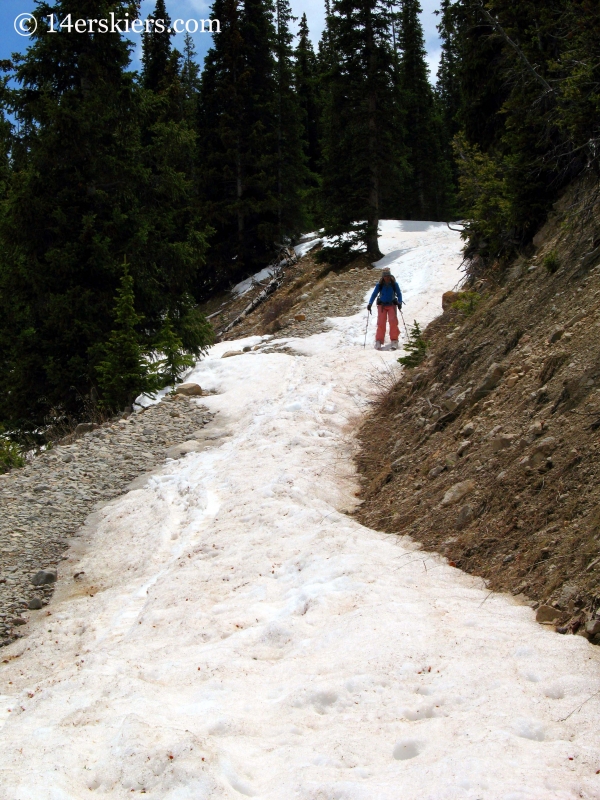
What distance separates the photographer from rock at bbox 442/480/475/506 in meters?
6.43

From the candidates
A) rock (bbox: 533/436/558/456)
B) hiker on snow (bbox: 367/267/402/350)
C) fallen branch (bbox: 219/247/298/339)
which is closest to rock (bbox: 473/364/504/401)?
rock (bbox: 533/436/558/456)

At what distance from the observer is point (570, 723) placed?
3.17 metres

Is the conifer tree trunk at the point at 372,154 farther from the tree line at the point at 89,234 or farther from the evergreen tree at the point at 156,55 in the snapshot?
the evergreen tree at the point at 156,55

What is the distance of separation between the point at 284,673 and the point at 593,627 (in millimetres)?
1926

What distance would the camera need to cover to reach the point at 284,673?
4418mm

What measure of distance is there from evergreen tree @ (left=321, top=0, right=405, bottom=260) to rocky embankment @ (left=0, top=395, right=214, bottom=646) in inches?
607

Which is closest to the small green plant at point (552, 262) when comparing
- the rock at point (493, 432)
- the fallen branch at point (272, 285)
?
the rock at point (493, 432)

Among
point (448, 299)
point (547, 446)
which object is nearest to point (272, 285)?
point (448, 299)

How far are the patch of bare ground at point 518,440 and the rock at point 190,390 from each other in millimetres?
4462

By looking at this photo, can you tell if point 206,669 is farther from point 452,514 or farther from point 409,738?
point 452,514

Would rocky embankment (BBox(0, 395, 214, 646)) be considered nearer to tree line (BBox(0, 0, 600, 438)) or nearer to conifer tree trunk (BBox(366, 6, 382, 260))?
tree line (BBox(0, 0, 600, 438))

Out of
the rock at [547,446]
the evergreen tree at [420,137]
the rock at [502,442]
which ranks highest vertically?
the evergreen tree at [420,137]

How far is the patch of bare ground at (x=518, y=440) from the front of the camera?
482 cm

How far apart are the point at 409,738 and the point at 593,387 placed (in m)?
3.79
